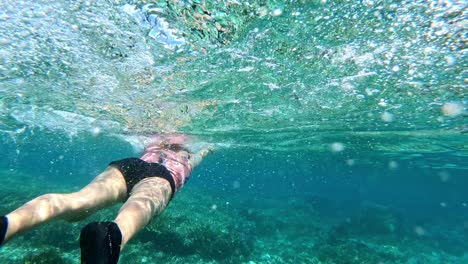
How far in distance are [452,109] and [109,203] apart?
17117mm

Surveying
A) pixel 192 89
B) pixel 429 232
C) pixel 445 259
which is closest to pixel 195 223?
pixel 192 89

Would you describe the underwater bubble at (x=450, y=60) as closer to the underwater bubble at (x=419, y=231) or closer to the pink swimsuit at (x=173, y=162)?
the pink swimsuit at (x=173, y=162)

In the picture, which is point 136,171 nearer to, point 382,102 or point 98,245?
point 98,245

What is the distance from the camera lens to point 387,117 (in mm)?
17016

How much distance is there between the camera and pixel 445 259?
82.4 ft

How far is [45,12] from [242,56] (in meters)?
5.95

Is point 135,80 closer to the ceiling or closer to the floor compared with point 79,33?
closer to the floor

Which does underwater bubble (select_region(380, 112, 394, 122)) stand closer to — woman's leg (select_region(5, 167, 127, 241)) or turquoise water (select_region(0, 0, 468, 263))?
turquoise water (select_region(0, 0, 468, 263))

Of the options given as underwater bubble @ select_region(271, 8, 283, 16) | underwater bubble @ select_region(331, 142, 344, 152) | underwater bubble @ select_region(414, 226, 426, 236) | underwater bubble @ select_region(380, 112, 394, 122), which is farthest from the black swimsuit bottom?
underwater bubble @ select_region(414, 226, 426, 236)

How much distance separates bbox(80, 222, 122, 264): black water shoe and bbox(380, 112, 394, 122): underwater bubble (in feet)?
56.2

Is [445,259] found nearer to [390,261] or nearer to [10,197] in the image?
[390,261]

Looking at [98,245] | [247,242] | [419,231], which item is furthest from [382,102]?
[419,231]

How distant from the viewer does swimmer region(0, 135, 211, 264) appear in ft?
10.4

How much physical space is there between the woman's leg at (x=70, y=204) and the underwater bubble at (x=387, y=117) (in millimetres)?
16012
